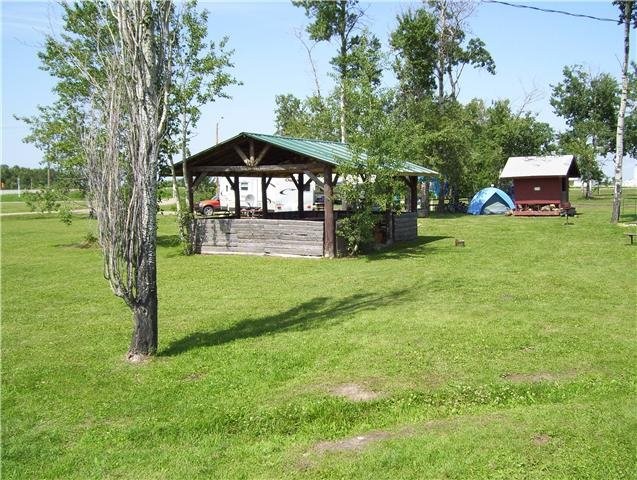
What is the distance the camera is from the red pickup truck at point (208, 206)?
39.3m

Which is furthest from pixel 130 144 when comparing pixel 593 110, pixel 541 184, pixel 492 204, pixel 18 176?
pixel 18 176

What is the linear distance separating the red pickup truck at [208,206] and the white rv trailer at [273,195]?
16.5 inches

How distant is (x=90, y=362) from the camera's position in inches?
269

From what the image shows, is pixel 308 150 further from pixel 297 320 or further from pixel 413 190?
pixel 297 320

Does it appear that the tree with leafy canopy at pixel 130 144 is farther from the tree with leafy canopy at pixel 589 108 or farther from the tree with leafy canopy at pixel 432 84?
the tree with leafy canopy at pixel 589 108

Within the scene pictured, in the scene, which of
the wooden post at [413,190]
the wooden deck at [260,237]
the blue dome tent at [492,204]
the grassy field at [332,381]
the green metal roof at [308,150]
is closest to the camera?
the grassy field at [332,381]

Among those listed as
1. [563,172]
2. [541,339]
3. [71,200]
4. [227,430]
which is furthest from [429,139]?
[227,430]

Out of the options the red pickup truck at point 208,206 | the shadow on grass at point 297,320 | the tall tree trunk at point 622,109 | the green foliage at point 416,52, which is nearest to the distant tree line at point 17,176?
the red pickup truck at point 208,206

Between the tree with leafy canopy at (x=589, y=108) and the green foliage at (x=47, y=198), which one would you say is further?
the tree with leafy canopy at (x=589, y=108)

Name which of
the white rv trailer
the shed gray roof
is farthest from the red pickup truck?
the shed gray roof

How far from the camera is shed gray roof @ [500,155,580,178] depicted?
30.1 m

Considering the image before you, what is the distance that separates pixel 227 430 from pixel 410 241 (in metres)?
15.8

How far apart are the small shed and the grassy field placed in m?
19.1

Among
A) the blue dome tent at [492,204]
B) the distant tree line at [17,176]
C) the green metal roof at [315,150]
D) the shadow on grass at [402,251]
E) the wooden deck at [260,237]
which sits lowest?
the shadow on grass at [402,251]
